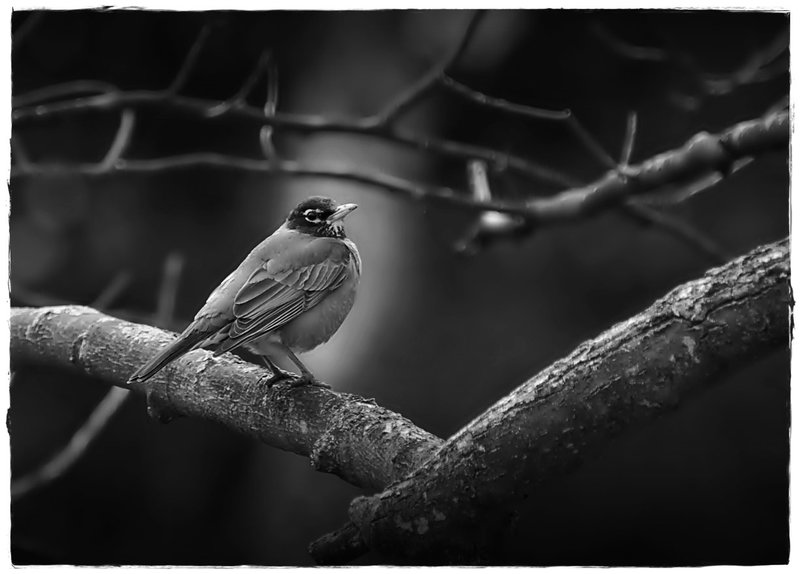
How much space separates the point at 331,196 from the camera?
351 centimetres

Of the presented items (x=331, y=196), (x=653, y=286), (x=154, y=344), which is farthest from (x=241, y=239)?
(x=653, y=286)

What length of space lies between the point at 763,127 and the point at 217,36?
2.04 metres

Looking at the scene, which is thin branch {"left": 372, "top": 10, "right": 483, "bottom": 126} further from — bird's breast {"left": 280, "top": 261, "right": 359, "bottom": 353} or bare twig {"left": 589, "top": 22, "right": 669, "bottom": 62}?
bird's breast {"left": 280, "top": 261, "right": 359, "bottom": 353}

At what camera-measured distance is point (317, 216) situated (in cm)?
350

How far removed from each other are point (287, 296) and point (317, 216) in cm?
42

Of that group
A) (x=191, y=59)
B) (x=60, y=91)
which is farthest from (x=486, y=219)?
(x=60, y=91)

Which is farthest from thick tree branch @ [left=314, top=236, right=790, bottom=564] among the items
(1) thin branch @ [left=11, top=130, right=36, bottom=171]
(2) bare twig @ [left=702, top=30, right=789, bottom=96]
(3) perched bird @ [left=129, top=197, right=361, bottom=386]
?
(1) thin branch @ [left=11, top=130, right=36, bottom=171]

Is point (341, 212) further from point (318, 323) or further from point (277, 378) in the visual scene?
point (277, 378)

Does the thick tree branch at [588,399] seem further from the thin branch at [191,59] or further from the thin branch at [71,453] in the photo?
the thin branch at [191,59]

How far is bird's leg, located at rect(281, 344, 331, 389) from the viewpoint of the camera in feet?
9.73

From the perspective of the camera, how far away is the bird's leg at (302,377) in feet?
9.73

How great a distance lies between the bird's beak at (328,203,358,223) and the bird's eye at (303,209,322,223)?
69mm

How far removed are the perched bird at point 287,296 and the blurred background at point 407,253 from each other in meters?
0.17
